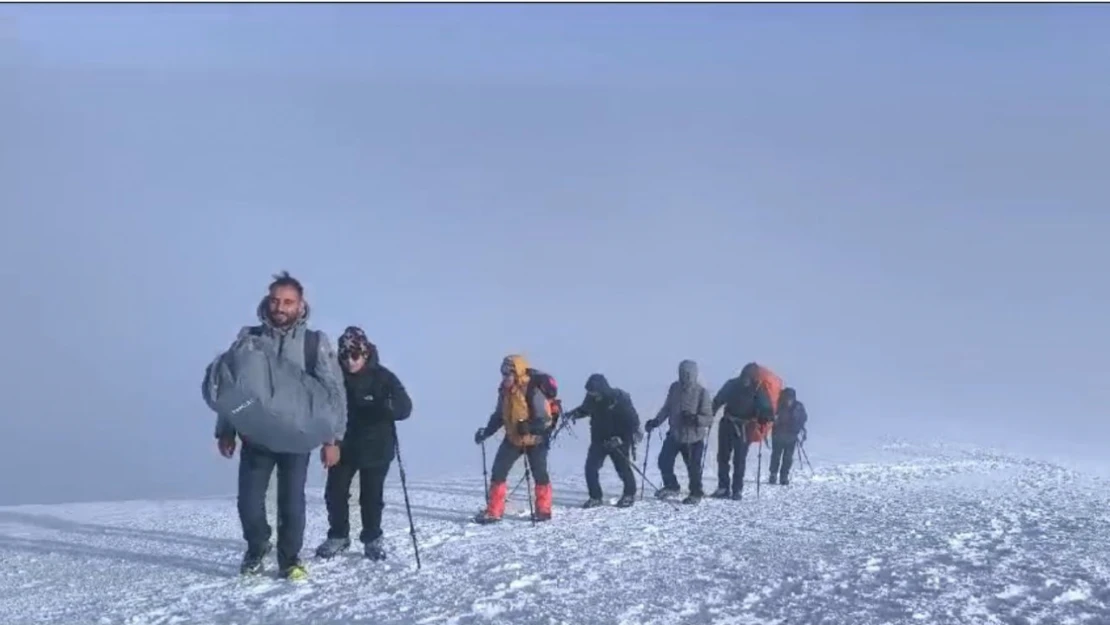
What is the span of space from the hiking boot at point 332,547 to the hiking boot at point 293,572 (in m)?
0.95

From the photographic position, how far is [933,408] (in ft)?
401

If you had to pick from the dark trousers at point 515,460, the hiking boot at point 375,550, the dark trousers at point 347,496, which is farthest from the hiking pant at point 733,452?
the hiking boot at point 375,550

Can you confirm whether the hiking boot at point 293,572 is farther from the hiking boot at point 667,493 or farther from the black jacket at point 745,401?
the black jacket at point 745,401

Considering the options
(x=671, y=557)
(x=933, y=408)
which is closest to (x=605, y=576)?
(x=671, y=557)

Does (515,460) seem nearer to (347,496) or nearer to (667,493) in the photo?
(347,496)

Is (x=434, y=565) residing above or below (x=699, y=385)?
below

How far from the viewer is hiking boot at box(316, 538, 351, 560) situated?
373 inches

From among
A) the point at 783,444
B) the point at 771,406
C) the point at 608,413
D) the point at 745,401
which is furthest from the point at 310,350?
the point at 783,444

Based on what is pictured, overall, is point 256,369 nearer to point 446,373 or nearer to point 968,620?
point 968,620

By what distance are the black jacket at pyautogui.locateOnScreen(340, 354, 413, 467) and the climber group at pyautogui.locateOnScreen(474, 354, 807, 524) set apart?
2.88 m

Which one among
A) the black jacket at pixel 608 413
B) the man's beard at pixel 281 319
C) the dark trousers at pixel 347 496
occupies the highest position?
the man's beard at pixel 281 319

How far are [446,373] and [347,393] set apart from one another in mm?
171723

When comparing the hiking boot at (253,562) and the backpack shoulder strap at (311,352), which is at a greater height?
the backpack shoulder strap at (311,352)

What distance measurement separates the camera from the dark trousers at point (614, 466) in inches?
564
